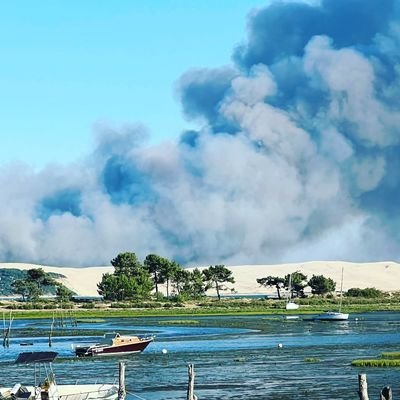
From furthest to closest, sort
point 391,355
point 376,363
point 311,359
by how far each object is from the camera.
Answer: point 391,355 → point 311,359 → point 376,363

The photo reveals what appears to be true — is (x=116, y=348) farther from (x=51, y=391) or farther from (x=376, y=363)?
(x=51, y=391)

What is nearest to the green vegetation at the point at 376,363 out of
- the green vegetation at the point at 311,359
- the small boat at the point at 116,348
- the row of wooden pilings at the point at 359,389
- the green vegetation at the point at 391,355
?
the green vegetation at the point at 311,359

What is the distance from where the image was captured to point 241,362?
3452 inches

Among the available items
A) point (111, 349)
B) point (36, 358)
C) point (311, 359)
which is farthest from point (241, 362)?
point (36, 358)

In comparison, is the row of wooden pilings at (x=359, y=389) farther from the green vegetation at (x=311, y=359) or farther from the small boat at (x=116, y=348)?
the small boat at (x=116, y=348)

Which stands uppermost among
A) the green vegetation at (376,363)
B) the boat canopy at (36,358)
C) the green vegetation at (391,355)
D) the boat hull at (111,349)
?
the boat hull at (111,349)

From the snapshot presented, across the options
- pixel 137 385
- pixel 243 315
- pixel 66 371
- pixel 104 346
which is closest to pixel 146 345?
pixel 104 346

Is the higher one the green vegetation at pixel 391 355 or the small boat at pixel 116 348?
the small boat at pixel 116 348

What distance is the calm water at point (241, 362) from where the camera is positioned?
225ft

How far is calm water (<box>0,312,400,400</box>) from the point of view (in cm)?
6856

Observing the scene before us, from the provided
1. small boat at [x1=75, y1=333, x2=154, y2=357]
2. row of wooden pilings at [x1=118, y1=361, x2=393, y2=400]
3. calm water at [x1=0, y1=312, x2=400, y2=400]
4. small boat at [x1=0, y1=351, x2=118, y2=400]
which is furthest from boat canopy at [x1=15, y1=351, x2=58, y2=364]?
small boat at [x1=75, y1=333, x2=154, y2=357]

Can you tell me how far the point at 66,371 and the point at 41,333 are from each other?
55.5m

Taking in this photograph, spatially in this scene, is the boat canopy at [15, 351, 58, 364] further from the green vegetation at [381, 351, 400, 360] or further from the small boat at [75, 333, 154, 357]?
the green vegetation at [381, 351, 400, 360]

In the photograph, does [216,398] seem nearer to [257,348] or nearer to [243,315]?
[257,348]
